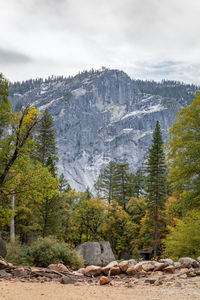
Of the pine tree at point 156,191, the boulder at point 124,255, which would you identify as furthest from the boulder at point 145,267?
the boulder at point 124,255

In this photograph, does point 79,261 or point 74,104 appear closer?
point 79,261

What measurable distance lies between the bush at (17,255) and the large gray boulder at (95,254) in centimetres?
1246

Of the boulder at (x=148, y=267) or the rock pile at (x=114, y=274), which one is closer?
the rock pile at (x=114, y=274)

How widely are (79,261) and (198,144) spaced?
9.83m

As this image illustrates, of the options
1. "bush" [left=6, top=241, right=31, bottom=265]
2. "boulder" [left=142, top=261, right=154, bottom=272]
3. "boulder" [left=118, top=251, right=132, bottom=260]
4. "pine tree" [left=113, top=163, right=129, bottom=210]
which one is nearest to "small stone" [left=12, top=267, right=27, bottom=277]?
"boulder" [left=142, top=261, right=154, bottom=272]

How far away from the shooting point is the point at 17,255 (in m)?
14.1

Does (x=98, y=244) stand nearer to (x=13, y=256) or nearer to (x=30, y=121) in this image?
(x=13, y=256)

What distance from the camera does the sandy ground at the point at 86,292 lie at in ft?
18.6

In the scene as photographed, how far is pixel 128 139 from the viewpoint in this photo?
17850 cm

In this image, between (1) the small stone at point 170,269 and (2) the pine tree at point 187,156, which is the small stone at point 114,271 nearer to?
(1) the small stone at point 170,269

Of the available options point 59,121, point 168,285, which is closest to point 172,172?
point 168,285

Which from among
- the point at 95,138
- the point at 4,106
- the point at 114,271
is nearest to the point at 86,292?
the point at 114,271

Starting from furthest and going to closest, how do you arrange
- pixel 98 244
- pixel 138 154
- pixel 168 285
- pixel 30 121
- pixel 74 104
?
pixel 74 104, pixel 138 154, pixel 98 244, pixel 30 121, pixel 168 285

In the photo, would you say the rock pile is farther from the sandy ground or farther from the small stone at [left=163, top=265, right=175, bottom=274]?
the sandy ground
